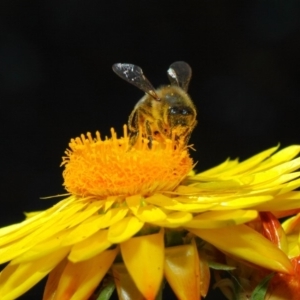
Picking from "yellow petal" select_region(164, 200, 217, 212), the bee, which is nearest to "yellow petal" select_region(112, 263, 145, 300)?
"yellow petal" select_region(164, 200, 217, 212)

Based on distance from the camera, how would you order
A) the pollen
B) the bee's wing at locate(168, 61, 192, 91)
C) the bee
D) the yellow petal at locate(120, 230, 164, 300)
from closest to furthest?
1. the yellow petal at locate(120, 230, 164, 300)
2. the pollen
3. the bee
4. the bee's wing at locate(168, 61, 192, 91)

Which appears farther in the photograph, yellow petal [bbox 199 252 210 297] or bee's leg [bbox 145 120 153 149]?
bee's leg [bbox 145 120 153 149]

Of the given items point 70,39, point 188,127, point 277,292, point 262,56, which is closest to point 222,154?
point 262,56

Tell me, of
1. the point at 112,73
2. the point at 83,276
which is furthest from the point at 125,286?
the point at 112,73

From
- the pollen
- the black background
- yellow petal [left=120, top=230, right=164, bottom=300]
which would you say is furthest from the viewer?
the black background

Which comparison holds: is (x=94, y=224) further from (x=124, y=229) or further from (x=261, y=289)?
(x=261, y=289)

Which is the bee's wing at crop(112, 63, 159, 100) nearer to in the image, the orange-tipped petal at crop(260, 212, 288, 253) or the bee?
the bee

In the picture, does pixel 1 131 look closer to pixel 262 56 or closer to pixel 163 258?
pixel 262 56
